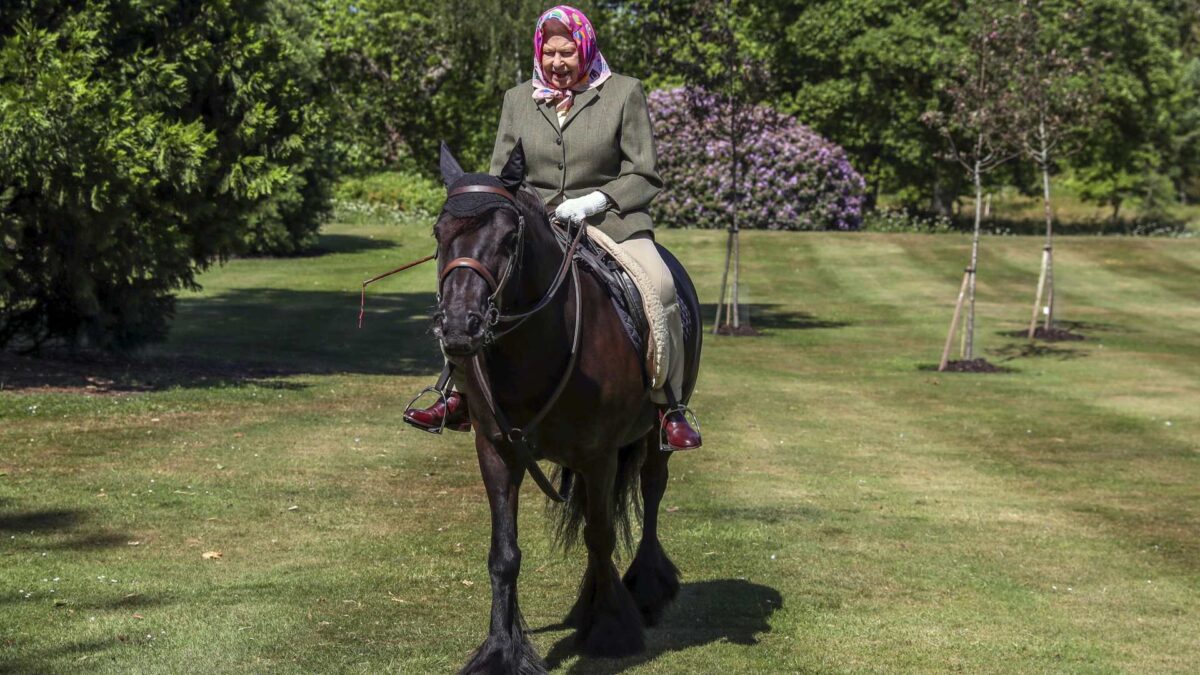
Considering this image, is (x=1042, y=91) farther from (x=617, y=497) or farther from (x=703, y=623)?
(x=617, y=497)

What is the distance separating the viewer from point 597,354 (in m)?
7.77

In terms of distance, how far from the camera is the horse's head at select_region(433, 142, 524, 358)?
6.25 m

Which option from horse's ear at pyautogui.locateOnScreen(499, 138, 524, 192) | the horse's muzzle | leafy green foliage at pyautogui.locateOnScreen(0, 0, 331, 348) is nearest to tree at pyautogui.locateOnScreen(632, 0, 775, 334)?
leafy green foliage at pyautogui.locateOnScreen(0, 0, 331, 348)

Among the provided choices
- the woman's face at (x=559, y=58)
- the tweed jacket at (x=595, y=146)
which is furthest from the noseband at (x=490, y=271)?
the woman's face at (x=559, y=58)

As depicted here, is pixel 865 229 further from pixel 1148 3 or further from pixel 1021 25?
pixel 1021 25

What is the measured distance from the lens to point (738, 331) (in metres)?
32.8

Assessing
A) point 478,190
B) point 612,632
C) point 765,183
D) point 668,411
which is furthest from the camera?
point 765,183

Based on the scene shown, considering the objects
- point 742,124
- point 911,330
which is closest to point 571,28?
point 742,124

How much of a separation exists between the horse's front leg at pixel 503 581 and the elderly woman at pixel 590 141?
83 centimetres

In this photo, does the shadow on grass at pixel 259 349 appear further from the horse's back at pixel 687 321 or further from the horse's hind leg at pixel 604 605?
the horse's hind leg at pixel 604 605

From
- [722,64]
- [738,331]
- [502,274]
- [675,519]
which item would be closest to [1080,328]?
[738,331]

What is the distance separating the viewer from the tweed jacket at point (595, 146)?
8500mm

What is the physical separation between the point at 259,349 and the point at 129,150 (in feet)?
24.6

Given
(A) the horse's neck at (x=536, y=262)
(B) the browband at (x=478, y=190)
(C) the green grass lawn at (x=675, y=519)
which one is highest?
(B) the browband at (x=478, y=190)
